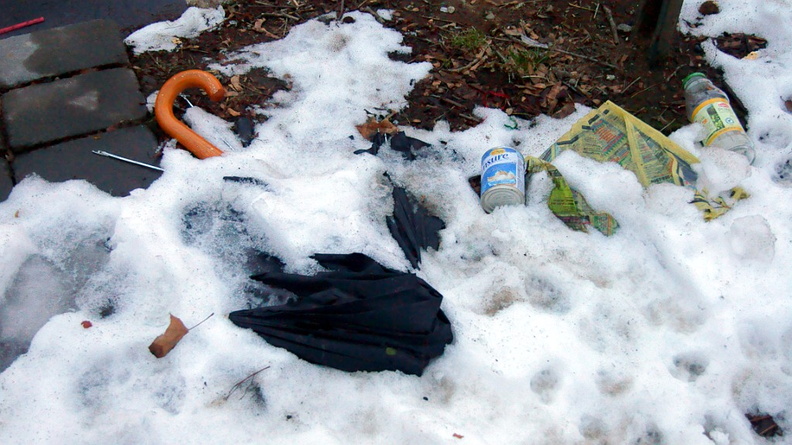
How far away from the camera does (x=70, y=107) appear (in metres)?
2.67

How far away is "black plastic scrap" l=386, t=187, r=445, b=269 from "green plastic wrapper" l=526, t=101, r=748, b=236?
20.2 inches

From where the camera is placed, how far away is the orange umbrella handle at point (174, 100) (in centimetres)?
252

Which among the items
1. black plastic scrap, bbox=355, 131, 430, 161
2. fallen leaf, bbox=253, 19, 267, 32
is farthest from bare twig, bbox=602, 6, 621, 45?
fallen leaf, bbox=253, 19, 267, 32

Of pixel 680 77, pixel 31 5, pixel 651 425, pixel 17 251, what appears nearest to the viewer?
pixel 651 425

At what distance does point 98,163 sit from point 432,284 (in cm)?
163

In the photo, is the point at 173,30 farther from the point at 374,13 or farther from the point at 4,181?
the point at 4,181

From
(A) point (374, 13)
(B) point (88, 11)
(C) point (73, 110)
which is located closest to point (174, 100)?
(C) point (73, 110)

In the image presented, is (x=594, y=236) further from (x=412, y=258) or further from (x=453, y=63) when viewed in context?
(x=453, y=63)

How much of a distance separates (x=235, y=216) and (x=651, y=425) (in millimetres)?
1744

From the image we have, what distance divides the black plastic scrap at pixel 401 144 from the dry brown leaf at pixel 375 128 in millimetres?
67

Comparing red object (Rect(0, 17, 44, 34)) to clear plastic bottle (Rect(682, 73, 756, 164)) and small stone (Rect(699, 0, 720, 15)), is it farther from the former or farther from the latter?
small stone (Rect(699, 0, 720, 15))

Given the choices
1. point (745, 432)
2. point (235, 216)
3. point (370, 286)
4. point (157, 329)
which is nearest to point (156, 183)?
point (235, 216)

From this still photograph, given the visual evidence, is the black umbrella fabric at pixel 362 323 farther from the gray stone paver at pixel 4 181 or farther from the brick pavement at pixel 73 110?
the gray stone paver at pixel 4 181

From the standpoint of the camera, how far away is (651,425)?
1783 millimetres
